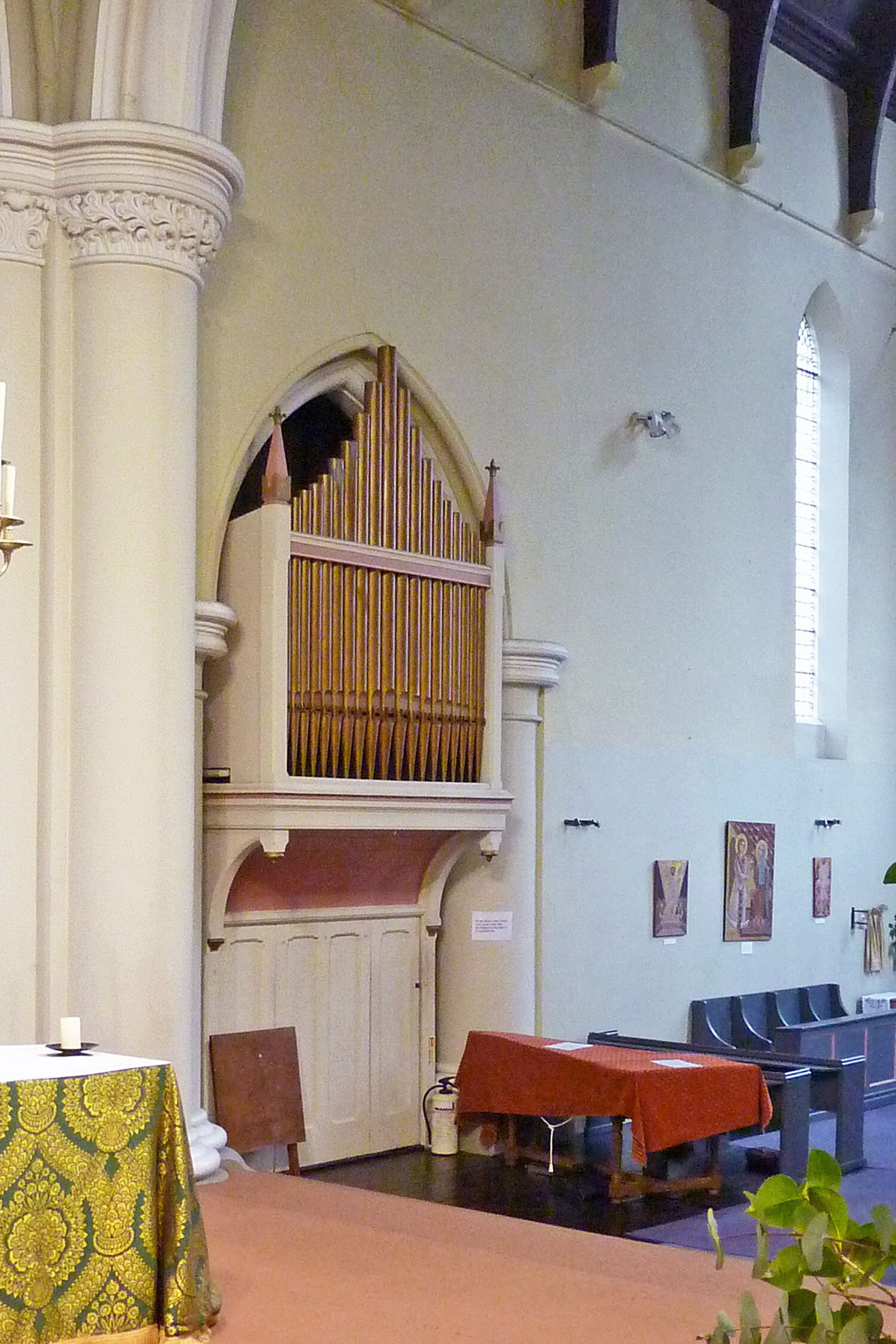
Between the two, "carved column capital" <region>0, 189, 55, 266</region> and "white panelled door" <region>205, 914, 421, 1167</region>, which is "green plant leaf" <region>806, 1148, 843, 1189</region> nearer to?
"carved column capital" <region>0, 189, 55, 266</region>

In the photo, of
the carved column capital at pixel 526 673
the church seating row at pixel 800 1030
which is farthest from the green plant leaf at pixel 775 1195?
the church seating row at pixel 800 1030

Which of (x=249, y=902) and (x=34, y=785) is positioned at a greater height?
(x=34, y=785)

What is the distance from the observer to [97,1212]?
4.21 metres

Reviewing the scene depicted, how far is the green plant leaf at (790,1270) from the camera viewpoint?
882 mm

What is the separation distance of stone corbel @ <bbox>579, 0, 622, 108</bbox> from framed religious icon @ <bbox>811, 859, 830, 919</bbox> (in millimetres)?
5712

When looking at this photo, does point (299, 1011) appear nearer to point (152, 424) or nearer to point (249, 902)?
point (249, 902)

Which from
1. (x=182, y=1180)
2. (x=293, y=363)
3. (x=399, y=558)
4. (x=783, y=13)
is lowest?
(x=182, y=1180)

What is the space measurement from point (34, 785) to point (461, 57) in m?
5.14

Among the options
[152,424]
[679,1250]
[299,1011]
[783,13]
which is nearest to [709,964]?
[299,1011]

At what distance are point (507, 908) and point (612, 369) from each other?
3.56 metres

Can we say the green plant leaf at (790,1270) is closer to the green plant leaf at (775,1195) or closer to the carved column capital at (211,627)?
the green plant leaf at (775,1195)

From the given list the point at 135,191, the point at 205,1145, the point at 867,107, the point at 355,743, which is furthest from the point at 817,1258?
the point at 867,107

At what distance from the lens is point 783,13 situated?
38.9 feet

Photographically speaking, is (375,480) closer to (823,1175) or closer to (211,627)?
(211,627)
